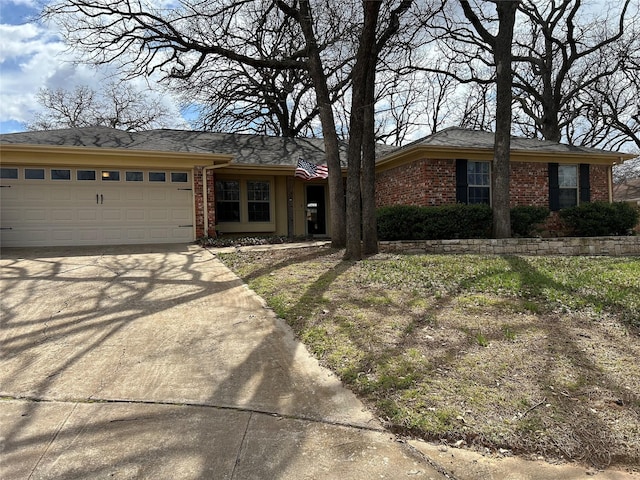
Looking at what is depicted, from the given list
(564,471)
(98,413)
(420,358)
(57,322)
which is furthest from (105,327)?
(564,471)

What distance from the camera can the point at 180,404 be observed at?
2.91 metres

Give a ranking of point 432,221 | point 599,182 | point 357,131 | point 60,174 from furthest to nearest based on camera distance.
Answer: point 599,182, point 60,174, point 432,221, point 357,131

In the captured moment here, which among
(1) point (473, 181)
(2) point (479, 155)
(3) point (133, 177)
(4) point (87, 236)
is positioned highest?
(2) point (479, 155)

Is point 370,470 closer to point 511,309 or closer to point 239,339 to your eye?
point 239,339

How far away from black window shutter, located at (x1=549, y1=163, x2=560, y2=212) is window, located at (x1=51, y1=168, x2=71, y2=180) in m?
14.3

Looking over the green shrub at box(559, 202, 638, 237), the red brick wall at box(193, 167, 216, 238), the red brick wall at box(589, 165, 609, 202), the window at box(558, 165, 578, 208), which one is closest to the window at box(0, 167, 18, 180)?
the red brick wall at box(193, 167, 216, 238)

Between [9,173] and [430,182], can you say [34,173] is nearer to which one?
[9,173]

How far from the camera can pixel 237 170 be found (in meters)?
13.7

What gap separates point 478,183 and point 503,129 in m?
2.27

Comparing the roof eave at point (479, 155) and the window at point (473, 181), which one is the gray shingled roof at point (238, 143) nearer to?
the roof eave at point (479, 155)

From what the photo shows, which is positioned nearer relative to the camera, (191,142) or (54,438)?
(54,438)

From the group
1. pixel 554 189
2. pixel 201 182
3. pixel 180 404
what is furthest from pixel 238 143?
pixel 180 404

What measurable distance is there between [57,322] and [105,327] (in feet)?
1.99

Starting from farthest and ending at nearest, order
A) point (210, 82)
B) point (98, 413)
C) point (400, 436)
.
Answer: point (210, 82)
point (98, 413)
point (400, 436)
